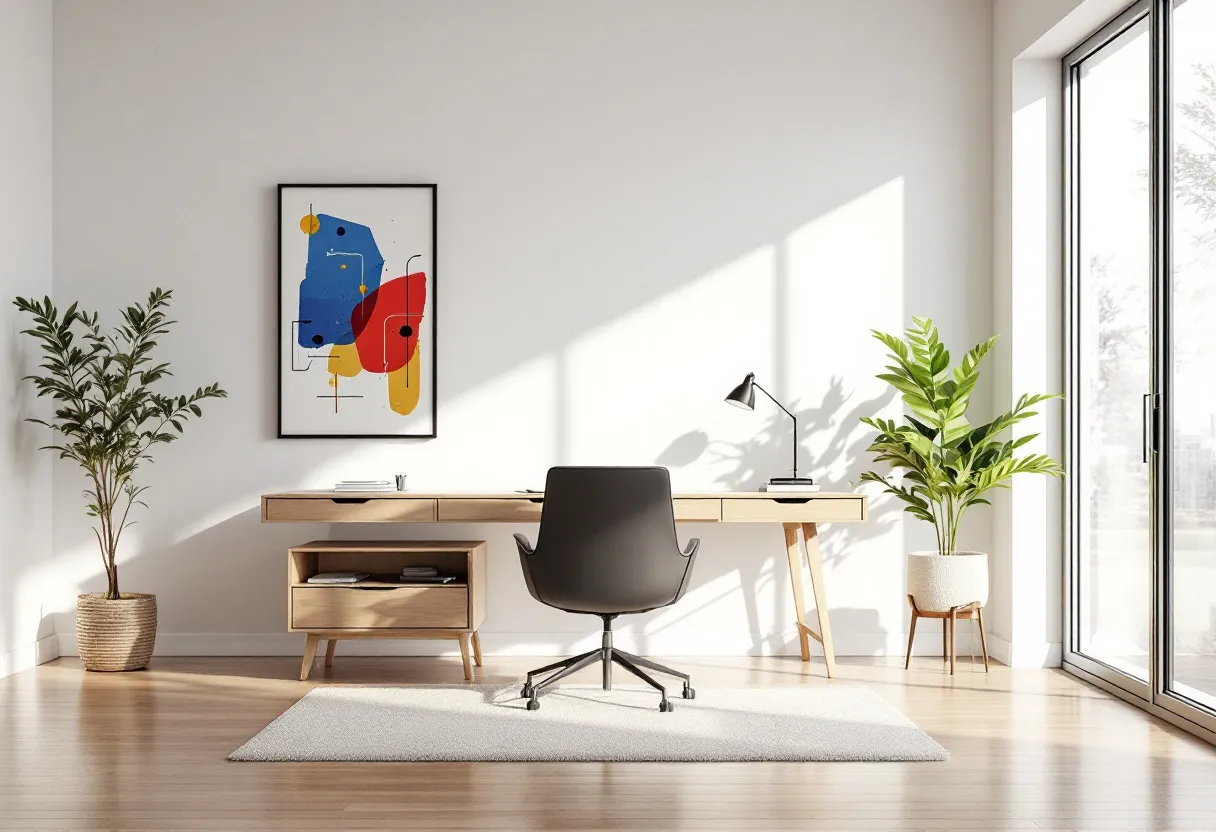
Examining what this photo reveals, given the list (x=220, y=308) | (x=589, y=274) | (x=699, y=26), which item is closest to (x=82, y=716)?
(x=220, y=308)

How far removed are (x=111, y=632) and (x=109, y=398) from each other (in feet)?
3.18

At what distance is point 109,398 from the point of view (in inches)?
174

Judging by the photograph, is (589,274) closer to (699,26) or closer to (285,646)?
(699,26)

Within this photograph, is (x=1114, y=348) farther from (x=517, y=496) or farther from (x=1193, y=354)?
(x=517, y=496)

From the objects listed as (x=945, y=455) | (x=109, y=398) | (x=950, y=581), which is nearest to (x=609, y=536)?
(x=950, y=581)

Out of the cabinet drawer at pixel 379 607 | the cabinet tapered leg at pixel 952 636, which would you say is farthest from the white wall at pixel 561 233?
the cabinet drawer at pixel 379 607

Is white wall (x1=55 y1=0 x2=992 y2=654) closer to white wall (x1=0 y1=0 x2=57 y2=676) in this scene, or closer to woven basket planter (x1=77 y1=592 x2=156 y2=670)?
white wall (x1=0 y1=0 x2=57 y2=676)

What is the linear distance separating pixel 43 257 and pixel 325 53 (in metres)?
1.55

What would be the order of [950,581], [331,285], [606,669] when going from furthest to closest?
[331,285] < [950,581] < [606,669]

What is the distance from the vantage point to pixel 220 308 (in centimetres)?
474

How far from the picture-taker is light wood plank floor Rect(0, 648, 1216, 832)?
257cm

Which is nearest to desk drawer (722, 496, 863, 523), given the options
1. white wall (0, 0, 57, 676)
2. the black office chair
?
the black office chair

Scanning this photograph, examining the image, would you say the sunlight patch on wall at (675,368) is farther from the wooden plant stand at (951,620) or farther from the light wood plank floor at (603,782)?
the light wood plank floor at (603,782)

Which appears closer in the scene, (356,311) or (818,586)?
(818,586)
